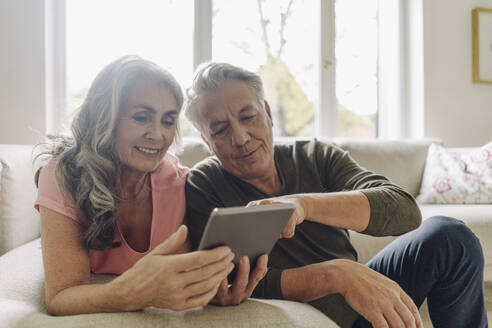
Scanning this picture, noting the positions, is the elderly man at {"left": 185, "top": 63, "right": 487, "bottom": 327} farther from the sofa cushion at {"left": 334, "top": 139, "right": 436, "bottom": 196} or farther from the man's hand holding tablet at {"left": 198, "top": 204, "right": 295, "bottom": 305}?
the sofa cushion at {"left": 334, "top": 139, "right": 436, "bottom": 196}

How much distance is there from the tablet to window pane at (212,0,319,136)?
87.7 inches

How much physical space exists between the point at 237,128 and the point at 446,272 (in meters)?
0.66

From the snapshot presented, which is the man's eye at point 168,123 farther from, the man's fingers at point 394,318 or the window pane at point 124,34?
the window pane at point 124,34

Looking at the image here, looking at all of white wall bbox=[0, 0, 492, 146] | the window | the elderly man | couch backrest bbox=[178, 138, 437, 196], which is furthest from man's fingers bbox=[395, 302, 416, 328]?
white wall bbox=[0, 0, 492, 146]

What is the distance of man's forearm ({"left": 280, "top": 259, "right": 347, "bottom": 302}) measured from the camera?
33.8 inches

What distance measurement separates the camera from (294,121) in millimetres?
2938

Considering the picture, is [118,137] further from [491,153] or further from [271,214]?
[491,153]

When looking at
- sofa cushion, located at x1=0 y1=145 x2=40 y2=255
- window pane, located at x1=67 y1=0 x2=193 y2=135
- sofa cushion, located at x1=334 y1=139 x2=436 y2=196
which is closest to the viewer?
sofa cushion, located at x1=0 y1=145 x2=40 y2=255

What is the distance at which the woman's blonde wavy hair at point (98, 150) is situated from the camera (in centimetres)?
89

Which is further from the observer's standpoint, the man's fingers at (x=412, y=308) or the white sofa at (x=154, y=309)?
the man's fingers at (x=412, y=308)

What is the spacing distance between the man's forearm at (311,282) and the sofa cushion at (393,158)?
1.47 m

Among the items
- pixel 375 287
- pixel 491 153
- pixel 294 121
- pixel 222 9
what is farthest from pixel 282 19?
pixel 375 287

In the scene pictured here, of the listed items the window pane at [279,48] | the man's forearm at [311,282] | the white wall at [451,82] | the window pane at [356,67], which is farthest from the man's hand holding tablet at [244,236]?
the white wall at [451,82]

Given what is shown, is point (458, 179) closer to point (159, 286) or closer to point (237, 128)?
point (237, 128)
